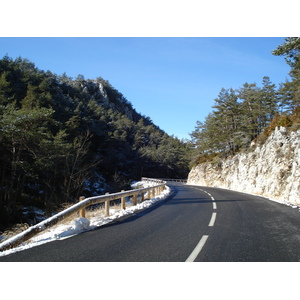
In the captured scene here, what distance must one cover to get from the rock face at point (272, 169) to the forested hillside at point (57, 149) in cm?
1862

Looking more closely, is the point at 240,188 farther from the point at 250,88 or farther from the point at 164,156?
the point at 164,156

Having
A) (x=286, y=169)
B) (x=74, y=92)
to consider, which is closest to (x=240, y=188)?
(x=286, y=169)

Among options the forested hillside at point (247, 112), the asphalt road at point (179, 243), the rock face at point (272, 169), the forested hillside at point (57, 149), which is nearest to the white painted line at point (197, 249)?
the asphalt road at point (179, 243)

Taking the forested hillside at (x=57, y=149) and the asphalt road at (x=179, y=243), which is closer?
the asphalt road at (x=179, y=243)

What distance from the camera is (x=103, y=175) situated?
52219 millimetres

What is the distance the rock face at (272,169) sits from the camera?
15453mm

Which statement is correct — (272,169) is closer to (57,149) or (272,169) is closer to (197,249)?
(197,249)

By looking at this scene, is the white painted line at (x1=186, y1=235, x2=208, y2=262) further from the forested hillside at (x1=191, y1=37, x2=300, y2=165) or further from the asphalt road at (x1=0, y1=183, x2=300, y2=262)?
the forested hillside at (x1=191, y1=37, x2=300, y2=165)

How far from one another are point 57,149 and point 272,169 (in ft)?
70.4

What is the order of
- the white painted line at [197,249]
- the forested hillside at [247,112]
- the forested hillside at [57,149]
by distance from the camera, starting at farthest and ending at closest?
1. the forested hillside at [247,112]
2. the forested hillside at [57,149]
3. the white painted line at [197,249]

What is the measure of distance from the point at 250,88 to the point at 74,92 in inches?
2507

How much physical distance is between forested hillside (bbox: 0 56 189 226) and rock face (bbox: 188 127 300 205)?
1862 centimetres

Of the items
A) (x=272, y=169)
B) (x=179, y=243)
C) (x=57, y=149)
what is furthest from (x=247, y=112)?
(x=179, y=243)

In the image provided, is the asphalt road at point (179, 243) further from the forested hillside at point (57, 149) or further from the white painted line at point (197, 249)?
the forested hillside at point (57, 149)
